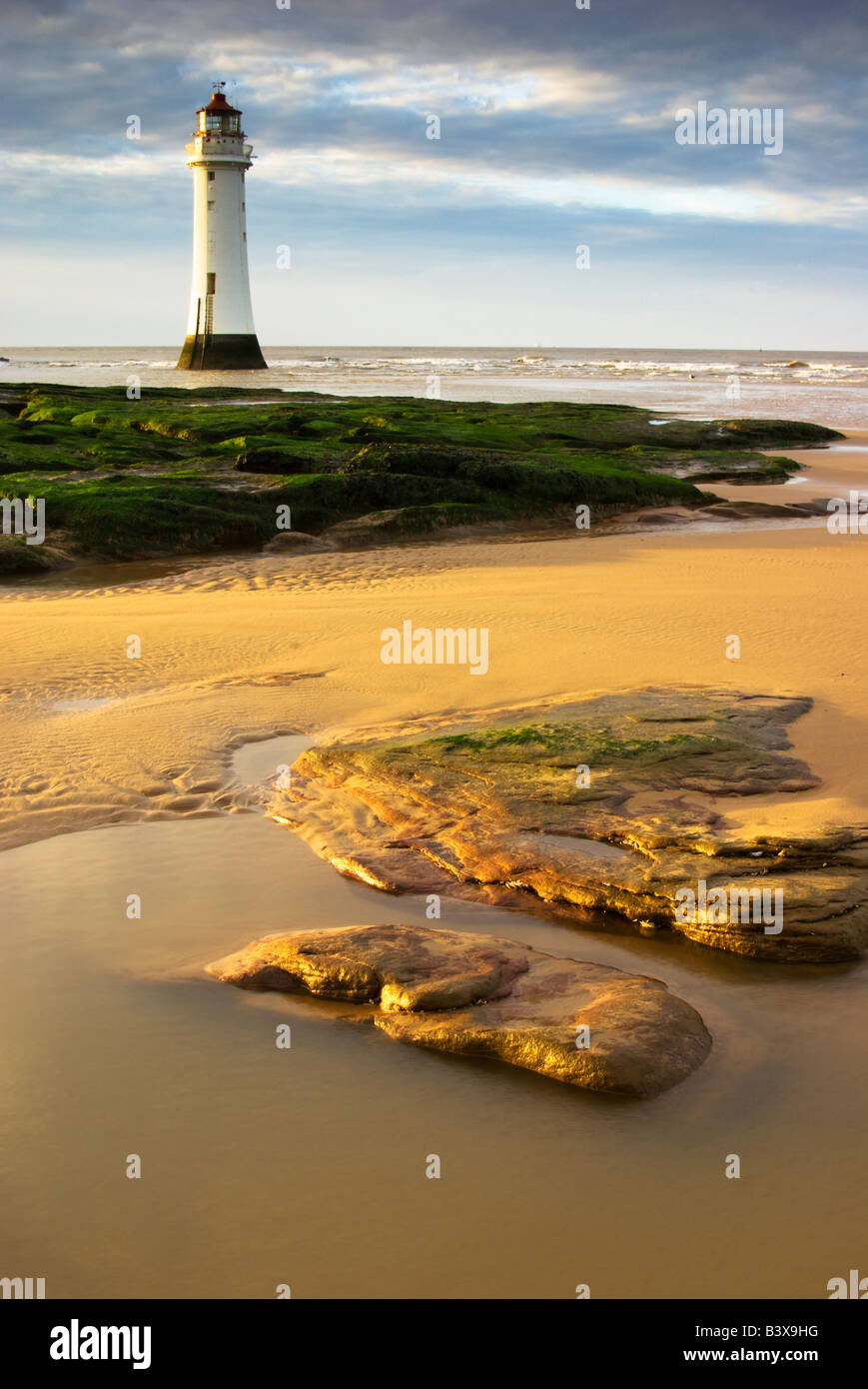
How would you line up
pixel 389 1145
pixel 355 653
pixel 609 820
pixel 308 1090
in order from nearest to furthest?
pixel 389 1145, pixel 308 1090, pixel 609 820, pixel 355 653

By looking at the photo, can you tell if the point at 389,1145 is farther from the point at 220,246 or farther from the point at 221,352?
the point at 221,352

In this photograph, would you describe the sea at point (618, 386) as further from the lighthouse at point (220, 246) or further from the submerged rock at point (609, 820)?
the submerged rock at point (609, 820)

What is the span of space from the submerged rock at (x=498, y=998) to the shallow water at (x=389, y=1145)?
0.08 meters

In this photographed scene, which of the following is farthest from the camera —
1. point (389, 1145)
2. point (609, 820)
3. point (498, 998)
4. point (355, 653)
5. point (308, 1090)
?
point (355, 653)

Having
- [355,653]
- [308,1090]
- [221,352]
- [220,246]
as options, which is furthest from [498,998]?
[221,352]

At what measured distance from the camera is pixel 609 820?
6.04 meters

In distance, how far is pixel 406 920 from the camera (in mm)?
5336

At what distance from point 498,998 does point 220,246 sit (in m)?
54.9

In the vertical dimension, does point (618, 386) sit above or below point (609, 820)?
above

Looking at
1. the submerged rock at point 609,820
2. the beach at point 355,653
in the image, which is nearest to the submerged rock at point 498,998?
the submerged rock at point 609,820

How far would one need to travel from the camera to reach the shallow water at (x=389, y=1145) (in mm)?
3350

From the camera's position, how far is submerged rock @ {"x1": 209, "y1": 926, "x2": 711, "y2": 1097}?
4.13m

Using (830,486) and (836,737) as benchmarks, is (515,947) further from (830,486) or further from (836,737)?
(830,486)

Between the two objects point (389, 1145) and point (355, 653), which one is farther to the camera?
point (355, 653)
